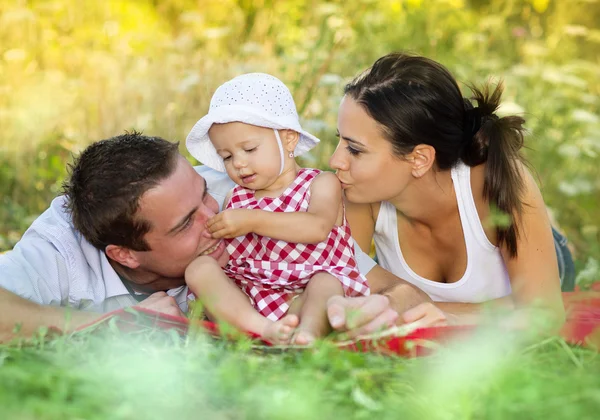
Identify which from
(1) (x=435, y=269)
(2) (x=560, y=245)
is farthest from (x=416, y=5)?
(1) (x=435, y=269)

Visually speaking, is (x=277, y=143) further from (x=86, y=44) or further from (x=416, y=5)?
(x=416, y=5)

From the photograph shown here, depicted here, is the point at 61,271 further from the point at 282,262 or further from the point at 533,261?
the point at 533,261

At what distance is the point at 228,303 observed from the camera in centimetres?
277

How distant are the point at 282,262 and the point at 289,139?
0.51m

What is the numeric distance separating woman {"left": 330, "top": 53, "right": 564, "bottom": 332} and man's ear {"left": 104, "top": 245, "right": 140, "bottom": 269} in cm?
90

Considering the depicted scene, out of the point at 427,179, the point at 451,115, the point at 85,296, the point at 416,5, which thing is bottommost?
the point at 85,296

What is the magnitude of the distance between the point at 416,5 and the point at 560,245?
3.71 meters

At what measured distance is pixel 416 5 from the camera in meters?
7.15

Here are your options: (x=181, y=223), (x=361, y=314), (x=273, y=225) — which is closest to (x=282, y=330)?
(x=361, y=314)

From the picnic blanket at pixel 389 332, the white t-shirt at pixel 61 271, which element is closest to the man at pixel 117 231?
the white t-shirt at pixel 61 271

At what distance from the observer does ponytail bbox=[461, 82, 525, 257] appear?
10.3ft

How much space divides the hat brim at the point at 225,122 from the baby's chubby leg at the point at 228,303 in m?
0.53

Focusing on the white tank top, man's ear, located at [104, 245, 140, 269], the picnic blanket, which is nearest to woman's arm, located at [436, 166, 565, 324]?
the white tank top

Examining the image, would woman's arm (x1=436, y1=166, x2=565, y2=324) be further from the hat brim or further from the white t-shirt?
the white t-shirt
